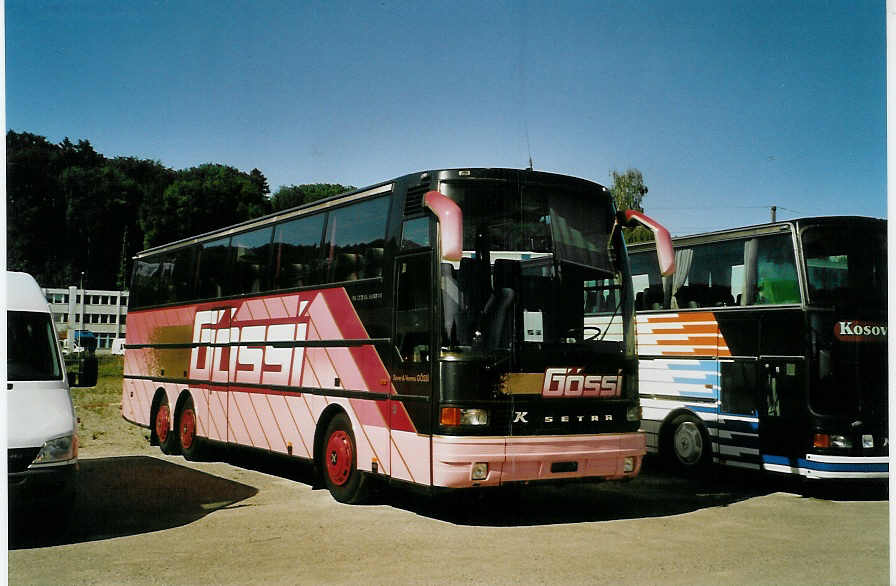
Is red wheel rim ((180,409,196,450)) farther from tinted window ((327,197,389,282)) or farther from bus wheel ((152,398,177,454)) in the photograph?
tinted window ((327,197,389,282))

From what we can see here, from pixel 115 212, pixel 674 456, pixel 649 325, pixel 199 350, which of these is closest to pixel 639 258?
pixel 649 325

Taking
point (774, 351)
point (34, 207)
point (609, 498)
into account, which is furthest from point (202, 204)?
point (774, 351)

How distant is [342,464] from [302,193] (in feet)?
10.1

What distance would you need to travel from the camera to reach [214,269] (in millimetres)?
13422

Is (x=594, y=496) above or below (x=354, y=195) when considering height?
below

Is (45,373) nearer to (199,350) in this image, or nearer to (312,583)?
(312,583)

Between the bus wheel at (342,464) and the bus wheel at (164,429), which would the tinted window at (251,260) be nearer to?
the bus wheel at (342,464)

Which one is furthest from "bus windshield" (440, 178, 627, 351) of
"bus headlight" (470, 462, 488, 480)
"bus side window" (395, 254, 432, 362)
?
"bus headlight" (470, 462, 488, 480)

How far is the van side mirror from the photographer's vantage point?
856cm

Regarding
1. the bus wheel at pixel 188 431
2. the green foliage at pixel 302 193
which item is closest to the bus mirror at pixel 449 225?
the green foliage at pixel 302 193

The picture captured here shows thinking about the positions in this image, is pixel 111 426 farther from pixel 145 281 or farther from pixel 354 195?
pixel 354 195

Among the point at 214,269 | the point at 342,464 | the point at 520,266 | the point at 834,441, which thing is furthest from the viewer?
the point at 214,269

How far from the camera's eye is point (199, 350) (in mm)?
13445

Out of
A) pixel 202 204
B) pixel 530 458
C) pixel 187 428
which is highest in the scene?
pixel 202 204
